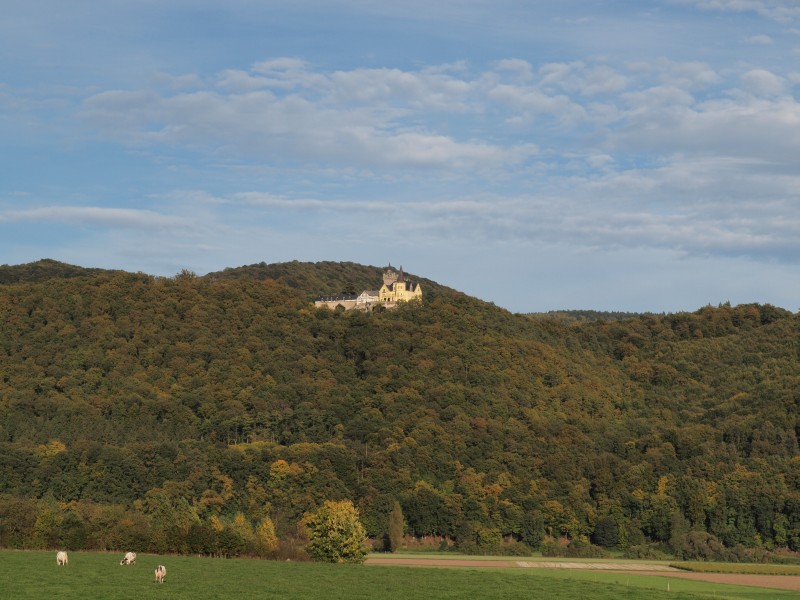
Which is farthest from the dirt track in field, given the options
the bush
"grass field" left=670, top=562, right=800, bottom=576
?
the bush

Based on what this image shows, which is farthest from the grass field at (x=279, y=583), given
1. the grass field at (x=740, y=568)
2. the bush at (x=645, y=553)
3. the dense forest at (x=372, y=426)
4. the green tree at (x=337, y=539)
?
the bush at (x=645, y=553)

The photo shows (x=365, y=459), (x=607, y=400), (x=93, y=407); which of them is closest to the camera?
(x=365, y=459)

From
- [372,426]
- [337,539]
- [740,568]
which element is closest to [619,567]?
[740,568]

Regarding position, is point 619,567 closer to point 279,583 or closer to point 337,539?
point 337,539

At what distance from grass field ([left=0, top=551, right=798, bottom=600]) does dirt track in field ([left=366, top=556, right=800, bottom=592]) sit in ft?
19.8

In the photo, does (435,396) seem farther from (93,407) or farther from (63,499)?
(63,499)

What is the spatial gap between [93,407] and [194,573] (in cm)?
9133

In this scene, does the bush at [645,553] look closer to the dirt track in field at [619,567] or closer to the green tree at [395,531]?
the dirt track in field at [619,567]

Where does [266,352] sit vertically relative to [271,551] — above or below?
above

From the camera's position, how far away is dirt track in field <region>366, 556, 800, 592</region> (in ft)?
274

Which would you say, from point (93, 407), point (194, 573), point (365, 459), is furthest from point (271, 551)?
point (93, 407)

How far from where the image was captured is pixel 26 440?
448 ft

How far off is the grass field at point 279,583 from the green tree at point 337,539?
695 cm

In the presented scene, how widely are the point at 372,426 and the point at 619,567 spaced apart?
192ft
